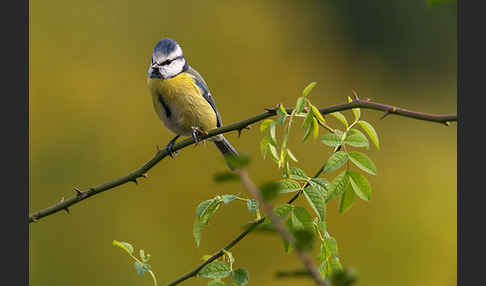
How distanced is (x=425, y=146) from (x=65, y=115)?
1469mm

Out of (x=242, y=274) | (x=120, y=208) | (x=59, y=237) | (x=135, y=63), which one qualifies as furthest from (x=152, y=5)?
(x=242, y=274)

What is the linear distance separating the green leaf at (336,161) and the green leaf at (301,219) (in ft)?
0.12

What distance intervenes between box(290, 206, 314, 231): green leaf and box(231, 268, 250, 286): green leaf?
0.08 metres

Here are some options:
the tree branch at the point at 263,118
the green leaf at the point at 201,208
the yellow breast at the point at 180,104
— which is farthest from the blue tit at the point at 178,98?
the green leaf at the point at 201,208

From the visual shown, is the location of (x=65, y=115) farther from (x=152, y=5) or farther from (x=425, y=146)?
(x=425, y=146)

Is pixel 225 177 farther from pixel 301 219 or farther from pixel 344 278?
pixel 301 219

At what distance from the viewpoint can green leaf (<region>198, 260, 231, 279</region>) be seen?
1.48 feet

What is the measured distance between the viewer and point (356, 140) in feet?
1.44

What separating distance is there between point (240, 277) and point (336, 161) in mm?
135

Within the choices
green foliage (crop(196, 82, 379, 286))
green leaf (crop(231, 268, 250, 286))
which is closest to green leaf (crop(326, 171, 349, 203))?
green foliage (crop(196, 82, 379, 286))

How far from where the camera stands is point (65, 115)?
6.09 feet

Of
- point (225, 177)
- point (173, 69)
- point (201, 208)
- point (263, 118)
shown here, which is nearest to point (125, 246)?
point (201, 208)

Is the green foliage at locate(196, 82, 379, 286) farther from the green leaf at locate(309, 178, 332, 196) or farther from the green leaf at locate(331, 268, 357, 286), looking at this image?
the green leaf at locate(331, 268, 357, 286)

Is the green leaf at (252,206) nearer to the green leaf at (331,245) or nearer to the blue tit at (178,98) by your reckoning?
the green leaf at (331,245)
